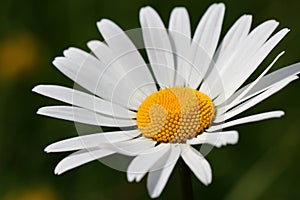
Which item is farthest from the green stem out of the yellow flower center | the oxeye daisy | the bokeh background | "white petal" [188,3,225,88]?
the bokeh background

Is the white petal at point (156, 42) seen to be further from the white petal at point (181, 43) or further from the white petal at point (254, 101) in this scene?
the white petal at point (254, 101)

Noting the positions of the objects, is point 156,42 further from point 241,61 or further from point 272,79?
point 272,79

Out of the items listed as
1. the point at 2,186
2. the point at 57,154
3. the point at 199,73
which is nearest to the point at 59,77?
the point at 57,154

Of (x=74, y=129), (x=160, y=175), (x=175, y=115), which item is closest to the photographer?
(x=160, y=175)

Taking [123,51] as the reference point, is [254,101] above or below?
below

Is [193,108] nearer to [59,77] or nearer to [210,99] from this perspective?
[210,99]

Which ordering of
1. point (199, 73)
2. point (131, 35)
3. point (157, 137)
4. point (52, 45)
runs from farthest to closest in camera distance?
point (52, 45) → point (131, 35) → point (199, 73) → point (157, 137)

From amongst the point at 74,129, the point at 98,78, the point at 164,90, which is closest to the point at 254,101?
the point at 164,90

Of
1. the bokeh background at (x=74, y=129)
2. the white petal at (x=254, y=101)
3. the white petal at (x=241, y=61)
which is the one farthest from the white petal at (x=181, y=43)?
the bokeh background at (x=74, y=129)
